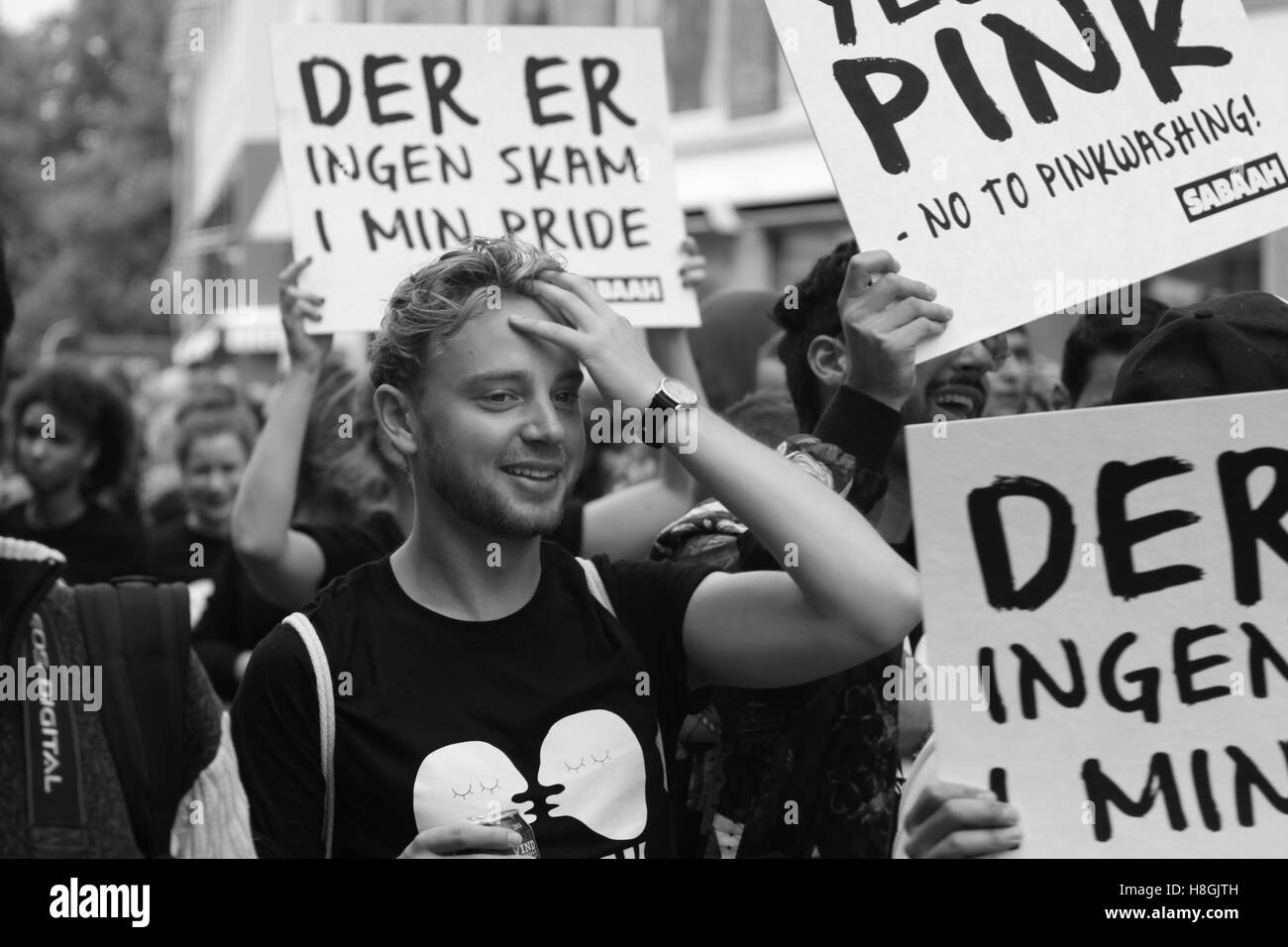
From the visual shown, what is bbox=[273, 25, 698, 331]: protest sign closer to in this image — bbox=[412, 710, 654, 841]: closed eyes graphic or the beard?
the beard

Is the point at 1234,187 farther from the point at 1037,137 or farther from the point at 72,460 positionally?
the point at 72,460

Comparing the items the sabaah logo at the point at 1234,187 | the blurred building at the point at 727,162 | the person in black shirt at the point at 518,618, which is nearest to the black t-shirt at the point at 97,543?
the blurred building at the point at 727,162

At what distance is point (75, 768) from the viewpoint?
2.38 meters

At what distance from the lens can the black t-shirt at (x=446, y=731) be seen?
224 cm

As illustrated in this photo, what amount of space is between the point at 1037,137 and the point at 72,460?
3870mm

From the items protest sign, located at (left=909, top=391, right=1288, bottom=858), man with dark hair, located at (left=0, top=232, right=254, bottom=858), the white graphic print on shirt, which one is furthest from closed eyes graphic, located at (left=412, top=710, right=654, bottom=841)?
protest sign, located at (left=909, top=391, right=1288, bottom=858)

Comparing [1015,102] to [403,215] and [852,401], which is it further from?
[403,215]

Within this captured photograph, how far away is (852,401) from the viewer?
258cm

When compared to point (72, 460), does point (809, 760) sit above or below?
below

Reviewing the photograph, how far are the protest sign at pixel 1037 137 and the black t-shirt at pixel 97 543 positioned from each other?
3.29m

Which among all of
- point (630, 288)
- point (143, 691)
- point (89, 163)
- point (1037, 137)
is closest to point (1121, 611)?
point (1037, 137)
